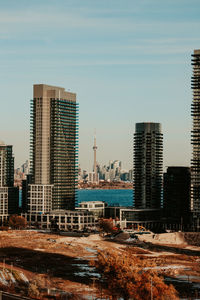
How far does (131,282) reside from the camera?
126875mm

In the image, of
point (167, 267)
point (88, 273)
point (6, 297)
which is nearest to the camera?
point (6, 297)

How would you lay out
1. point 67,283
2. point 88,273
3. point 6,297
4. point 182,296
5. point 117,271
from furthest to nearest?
1. point 88,273
2. point 67,283
3. point 182,296
4. point 117,271
5. point 6,297

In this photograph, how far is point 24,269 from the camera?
186 meters

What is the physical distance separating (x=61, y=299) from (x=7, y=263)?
206 feet

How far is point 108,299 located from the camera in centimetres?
13762

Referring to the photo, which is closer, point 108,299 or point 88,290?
point 108,299

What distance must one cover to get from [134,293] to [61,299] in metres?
20.4

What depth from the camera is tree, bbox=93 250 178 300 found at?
123m

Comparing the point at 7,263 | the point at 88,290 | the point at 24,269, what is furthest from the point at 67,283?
the point at 7,263

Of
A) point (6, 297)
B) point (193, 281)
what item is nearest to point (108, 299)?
point (6, 297)

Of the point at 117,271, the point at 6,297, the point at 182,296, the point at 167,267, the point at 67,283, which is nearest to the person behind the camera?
the point at 6,297

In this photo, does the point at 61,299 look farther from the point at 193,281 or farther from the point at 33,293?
the point at 193,281

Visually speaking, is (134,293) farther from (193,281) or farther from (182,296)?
(193,281)

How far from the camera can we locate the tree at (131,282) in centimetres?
12294
